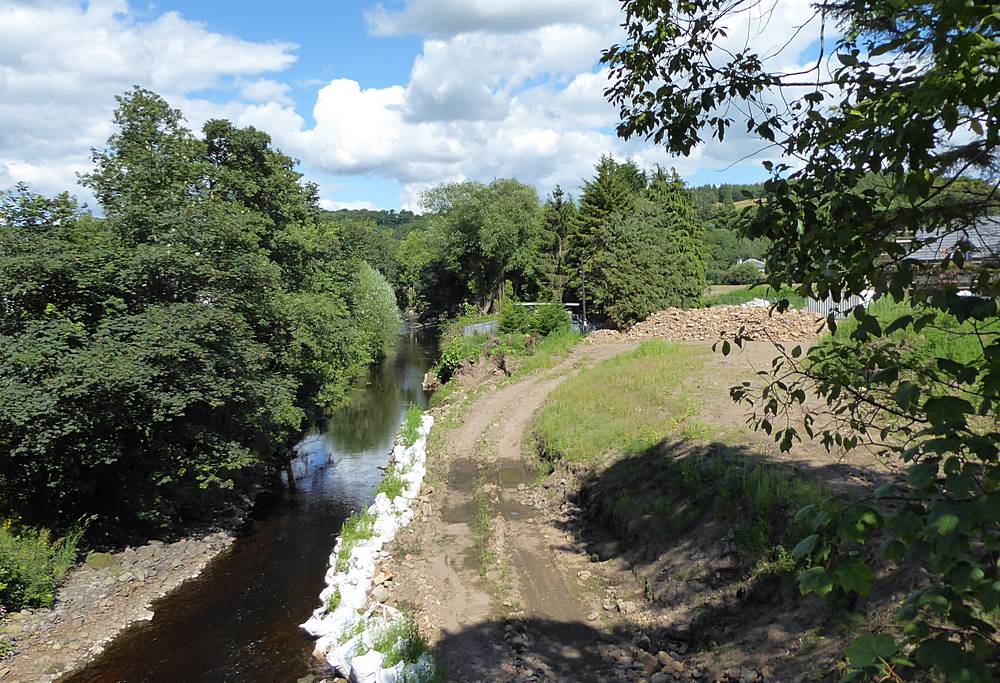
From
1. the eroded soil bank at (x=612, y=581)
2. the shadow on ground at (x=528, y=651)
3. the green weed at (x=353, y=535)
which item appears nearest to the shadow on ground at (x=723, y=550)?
the eroded soil bank at (x=612, y=581)

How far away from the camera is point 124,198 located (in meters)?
14.0

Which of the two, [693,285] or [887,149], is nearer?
[887,149]

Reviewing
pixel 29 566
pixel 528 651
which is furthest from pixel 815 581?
pixel 29 566

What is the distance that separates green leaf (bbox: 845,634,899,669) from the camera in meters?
1.94

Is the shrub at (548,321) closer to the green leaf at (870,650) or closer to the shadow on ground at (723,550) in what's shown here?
the shadow on ground at (723,550)

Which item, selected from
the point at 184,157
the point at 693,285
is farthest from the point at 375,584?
the point at 693,285

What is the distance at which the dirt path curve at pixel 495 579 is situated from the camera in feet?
26.1

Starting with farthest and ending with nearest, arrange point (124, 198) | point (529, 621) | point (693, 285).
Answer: point (693, 285) < point (124, 198) < point (529, 621)

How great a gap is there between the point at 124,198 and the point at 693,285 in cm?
2817

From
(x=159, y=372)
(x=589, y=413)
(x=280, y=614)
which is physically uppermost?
(x=159, y=372)

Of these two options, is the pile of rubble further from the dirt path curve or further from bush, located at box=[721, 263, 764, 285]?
bush, located at box=[721, 263, 764, 285]

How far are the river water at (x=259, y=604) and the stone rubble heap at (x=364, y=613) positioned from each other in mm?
444

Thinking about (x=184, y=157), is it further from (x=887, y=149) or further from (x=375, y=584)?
(x=887, y=149)

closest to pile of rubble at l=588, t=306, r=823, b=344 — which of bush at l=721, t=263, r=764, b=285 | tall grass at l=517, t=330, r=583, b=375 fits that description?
tall grass at l=517, t=330, r=583, b=375
